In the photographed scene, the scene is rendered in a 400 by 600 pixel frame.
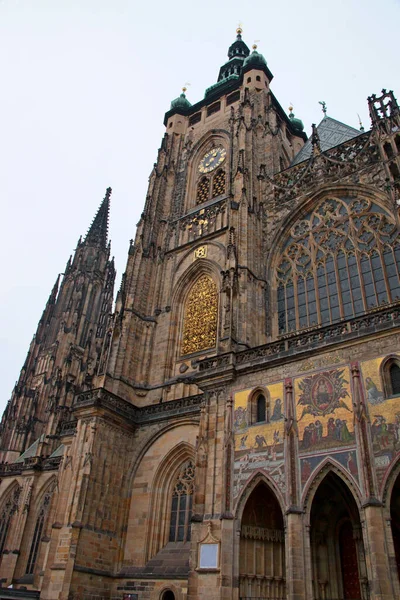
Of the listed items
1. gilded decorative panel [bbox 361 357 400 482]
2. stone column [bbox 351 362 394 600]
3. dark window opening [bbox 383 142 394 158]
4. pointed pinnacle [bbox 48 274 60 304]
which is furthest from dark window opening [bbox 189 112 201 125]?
pointed pinnacle [bbox 48 274 60 304]

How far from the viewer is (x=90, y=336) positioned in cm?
4047

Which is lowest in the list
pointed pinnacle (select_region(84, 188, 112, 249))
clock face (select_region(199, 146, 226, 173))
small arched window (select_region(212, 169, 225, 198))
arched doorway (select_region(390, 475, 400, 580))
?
arched doorway (select_region(390, 475, 400, 580))

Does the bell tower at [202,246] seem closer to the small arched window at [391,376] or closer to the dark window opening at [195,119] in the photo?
the dark window opening at [195,119]

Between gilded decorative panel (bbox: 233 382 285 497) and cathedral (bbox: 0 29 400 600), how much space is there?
1.6 inches

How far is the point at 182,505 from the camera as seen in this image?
638 inches

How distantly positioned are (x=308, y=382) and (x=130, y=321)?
964 cm

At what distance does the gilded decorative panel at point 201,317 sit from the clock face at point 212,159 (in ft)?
24.3

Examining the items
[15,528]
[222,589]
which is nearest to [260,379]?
[222,589]

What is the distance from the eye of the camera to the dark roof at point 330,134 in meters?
22.2

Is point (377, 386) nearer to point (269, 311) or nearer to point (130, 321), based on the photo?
point (269, 311)

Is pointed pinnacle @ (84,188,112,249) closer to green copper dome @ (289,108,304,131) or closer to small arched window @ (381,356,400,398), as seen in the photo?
green copper dome @ (289,108,304,131)

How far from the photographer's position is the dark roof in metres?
22.2

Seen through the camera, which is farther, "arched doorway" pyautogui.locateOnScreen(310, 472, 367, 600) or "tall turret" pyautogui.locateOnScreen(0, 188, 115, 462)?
"tall turret" pyautogui.locateOnScreen(0, 188, 115, 462)

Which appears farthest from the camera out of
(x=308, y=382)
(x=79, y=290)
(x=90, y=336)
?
(x=79, y=290)
